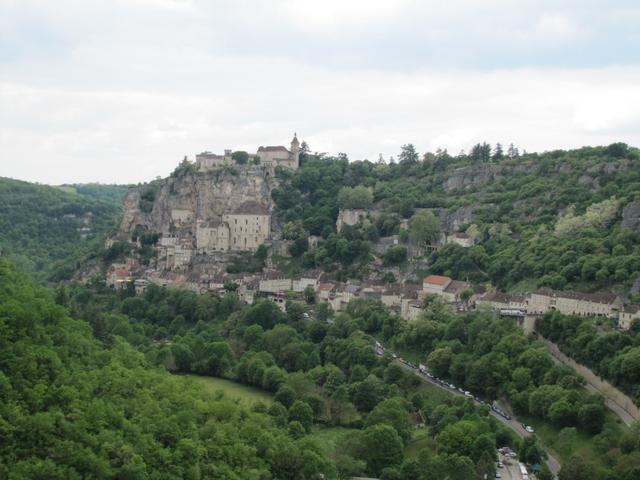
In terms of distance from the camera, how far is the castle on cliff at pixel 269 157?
10931 cm

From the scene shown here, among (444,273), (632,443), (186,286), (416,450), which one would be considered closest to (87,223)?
(186,286)

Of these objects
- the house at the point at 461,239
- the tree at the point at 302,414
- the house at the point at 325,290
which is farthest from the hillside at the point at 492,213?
the tree at the point at 302,414

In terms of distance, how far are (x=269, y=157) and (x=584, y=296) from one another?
5607 cm

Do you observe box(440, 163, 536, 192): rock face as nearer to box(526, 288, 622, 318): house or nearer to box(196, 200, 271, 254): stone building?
box(196, 200, 271, 254): stone building

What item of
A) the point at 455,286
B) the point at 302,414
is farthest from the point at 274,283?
the point at 302,414

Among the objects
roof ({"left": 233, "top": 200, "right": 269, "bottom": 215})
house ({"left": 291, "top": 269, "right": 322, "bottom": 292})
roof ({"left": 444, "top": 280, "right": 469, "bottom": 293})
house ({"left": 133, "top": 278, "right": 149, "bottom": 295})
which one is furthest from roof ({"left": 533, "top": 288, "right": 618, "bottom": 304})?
house ({"left": 133, "top": 278, "right": 149, "bottom": 295})

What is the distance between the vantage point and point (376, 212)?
3871 inches

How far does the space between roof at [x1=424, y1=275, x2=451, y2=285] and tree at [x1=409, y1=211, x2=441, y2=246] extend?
10.0 m

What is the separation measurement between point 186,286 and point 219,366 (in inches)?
872

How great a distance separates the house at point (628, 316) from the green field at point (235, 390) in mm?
22280

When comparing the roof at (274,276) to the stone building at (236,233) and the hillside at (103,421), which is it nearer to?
the stone building at (236,233)

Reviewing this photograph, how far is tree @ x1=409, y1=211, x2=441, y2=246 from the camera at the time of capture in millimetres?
87438

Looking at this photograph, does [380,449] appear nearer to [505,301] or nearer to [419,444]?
[419,444]

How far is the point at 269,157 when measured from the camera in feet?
367
